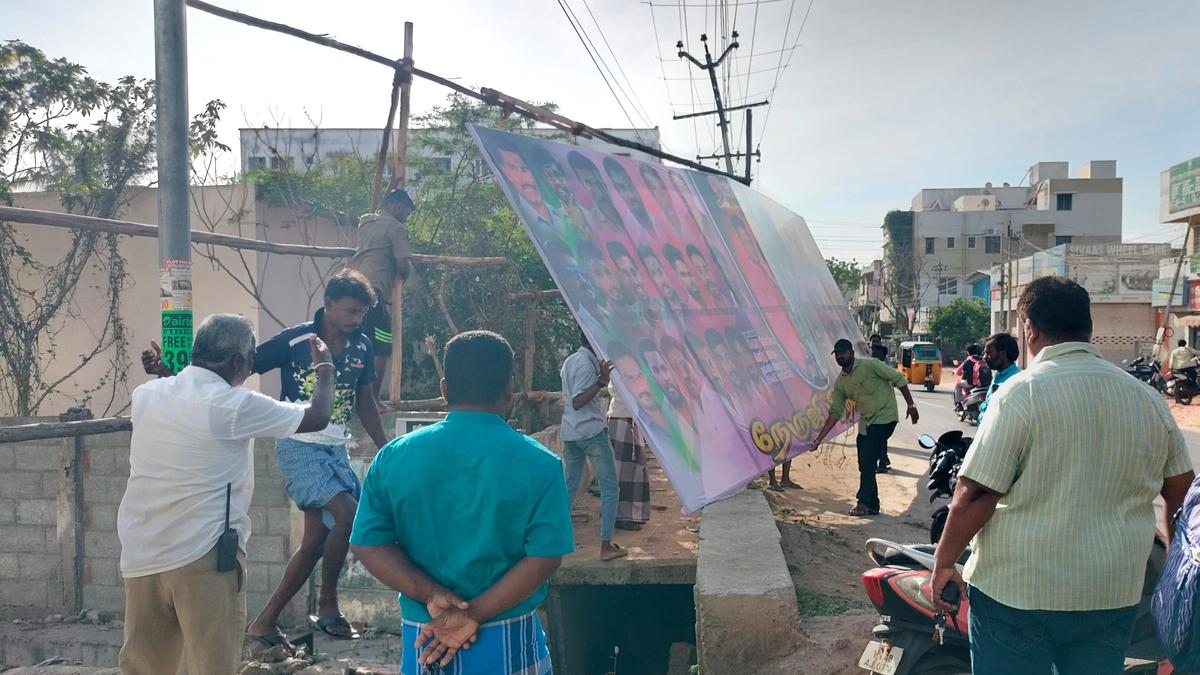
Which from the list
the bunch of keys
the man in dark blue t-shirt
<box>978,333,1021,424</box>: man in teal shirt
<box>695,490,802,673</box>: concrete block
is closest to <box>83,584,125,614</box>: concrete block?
the man in dark blue t-shirt

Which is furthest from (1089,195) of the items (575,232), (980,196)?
(575,232)

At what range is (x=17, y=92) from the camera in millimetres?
9289

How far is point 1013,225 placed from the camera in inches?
2215

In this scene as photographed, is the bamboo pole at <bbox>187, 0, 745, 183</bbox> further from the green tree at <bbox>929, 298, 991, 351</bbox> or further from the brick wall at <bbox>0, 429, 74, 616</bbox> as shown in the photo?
the green tree at <bbox>929, 298, 991, 351</bbox>

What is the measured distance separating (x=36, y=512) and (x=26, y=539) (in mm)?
183

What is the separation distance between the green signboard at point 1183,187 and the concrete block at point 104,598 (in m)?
31.6

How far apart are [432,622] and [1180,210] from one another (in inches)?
1315

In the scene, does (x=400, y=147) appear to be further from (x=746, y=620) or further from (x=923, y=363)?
(x=923, y=363)

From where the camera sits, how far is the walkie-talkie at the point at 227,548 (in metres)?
2.89

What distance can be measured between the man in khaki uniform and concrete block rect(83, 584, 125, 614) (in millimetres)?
2188

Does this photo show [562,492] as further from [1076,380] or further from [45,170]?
[45,170]

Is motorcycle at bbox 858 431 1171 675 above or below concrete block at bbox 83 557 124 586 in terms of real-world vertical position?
above

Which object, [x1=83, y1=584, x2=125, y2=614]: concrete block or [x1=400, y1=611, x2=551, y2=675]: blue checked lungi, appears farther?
[x1=83, y1=584, x2=125, y2=614]: concrete block

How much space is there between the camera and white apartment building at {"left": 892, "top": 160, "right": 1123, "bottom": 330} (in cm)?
5406
